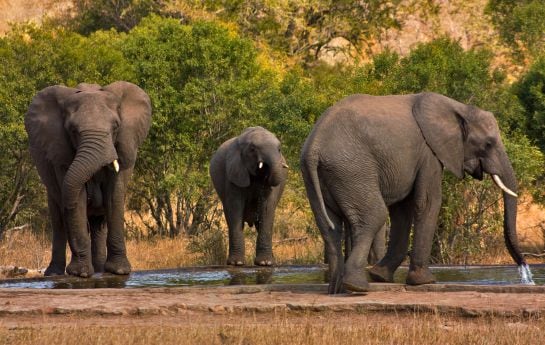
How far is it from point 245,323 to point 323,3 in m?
37.6

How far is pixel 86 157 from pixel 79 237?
3.25 ft

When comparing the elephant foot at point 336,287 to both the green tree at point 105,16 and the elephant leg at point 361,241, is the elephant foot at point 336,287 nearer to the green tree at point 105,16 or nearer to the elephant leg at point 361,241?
the elephant leg at point 361,241

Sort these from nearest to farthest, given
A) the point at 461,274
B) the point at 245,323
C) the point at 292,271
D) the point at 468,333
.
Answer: the point at 468,333 < the point at 245,323 < the point at 461,274 < the point at 292,271

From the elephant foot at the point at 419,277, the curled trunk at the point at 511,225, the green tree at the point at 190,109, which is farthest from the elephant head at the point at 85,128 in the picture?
the green tree at the point at 190,109

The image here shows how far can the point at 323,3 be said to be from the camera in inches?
1838

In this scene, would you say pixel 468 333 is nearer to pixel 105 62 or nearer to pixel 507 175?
pixel 507 175

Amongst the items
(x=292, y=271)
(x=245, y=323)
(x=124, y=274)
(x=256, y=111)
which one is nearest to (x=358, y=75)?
(x=256, y=111)

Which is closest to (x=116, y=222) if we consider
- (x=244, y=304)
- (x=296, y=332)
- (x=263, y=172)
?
(x=263, y=172)

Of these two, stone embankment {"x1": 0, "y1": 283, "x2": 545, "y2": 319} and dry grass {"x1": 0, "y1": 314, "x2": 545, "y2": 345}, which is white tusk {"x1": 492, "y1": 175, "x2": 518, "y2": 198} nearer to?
stone embankment {"x1": 0, "y1": 283, "x2": 545, "y2": 319}

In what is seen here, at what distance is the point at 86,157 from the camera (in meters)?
13.5

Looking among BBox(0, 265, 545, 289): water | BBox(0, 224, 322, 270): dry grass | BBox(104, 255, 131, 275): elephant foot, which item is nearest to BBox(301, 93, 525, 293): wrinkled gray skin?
BBox(0, 265, 545, 289): water

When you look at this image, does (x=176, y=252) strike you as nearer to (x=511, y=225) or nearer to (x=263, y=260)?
Result: (x=263, y=260)

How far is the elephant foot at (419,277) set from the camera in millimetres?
12062

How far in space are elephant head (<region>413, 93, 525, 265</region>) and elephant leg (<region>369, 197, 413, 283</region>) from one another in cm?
67
